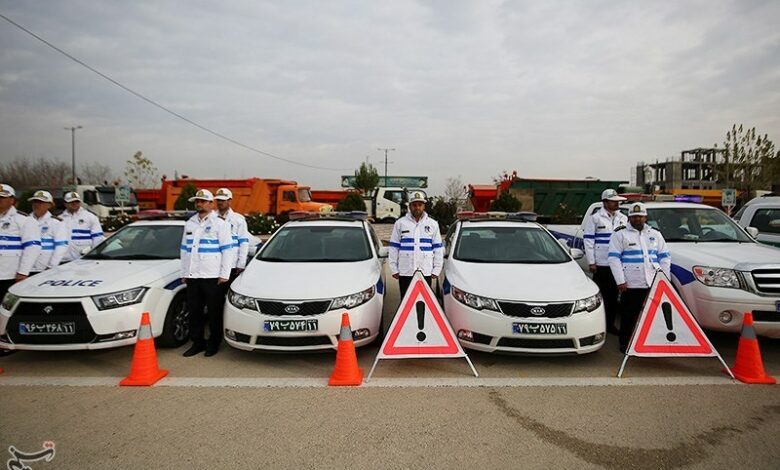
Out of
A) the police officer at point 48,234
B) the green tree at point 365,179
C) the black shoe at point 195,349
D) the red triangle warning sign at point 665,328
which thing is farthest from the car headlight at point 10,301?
the green tree at point 365,179

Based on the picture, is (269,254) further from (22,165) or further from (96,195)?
(22,165)

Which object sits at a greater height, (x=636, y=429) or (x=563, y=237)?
(x=563, y=237)

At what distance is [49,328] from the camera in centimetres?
459

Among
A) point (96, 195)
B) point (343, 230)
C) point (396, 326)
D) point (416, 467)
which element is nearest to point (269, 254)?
point (343, 230)

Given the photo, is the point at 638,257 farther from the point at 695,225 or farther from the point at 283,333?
the point at 283,333

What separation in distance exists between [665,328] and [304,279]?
3.76 m

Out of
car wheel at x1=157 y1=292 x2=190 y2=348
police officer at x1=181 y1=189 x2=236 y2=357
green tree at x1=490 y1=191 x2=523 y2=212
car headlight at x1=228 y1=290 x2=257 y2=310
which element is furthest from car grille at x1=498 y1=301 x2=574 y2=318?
green tree at x1=490 y1=191 x2=523 y2=212

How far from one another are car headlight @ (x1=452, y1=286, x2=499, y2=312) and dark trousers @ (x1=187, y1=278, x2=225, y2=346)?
2.72 metres

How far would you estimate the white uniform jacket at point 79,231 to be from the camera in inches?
281

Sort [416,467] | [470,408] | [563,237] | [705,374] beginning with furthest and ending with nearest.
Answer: [563,237]
[705,374]
[470,408]
[416,467]

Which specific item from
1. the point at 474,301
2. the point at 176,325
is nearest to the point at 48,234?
the point at 176,325

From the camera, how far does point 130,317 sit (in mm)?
4801

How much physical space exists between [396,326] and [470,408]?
1102 millimetres

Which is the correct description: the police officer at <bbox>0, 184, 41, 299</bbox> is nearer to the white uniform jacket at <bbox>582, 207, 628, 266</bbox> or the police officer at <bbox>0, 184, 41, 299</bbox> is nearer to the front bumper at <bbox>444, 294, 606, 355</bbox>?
the front bumper at <bbox>444, 294, 606, 355</bbox>
